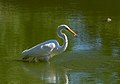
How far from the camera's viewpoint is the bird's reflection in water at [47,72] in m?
12.3

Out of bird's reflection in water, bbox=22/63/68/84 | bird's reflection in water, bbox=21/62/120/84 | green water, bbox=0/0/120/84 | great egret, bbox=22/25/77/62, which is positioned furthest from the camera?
great egret, bbox=22/25/77/62

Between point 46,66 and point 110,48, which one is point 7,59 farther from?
point 110,48

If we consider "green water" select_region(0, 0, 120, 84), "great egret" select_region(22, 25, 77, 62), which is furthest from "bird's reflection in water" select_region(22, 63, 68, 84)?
"great egret" select_region(22, 25, 77, 62)

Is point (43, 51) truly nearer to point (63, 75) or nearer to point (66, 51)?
point (63, 75)

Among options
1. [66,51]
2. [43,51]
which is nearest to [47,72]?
[43,51]

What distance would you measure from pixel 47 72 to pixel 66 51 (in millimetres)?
3118

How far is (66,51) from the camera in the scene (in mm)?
16500

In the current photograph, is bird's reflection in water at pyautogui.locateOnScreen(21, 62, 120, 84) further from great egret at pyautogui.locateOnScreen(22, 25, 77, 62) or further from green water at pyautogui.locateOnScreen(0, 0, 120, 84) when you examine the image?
great egret at pyautogui.locateOnScreen(22, 25, 77, 62)

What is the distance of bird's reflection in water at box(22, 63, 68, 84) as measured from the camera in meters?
12.3

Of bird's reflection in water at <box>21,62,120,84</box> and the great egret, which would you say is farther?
the great egret

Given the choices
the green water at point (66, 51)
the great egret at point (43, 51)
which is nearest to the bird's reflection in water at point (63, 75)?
the green water at point (66, 51)

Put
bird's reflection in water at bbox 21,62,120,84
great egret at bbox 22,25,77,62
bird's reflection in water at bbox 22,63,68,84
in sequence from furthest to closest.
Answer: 1. great egret at bbox 22,25,77,62
2. bird's reflection in water at bbox 22,63,68,84
3. bird's reflection in water at bbox 21,62,120,84

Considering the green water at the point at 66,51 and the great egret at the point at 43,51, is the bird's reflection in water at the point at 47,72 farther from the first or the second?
the great egret at the point at 43,51

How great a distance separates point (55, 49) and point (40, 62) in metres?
0.64
